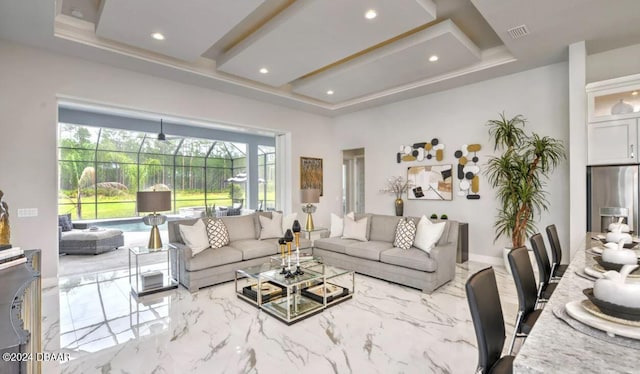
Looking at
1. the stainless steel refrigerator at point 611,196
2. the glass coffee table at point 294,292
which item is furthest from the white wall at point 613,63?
the glass coffee table at point 294,292

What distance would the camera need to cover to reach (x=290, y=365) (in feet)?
7.64

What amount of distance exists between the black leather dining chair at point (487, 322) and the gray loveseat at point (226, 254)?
343cm

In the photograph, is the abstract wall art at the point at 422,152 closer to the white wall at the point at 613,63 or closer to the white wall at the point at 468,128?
the white wall at the point at 468,128

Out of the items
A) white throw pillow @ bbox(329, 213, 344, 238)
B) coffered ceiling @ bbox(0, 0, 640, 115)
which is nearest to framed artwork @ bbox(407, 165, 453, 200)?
Answer: coffered ceiling @ bbox(0, 0, 640, 115)

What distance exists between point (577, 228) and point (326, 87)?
4.44 m

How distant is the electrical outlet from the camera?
13.0 feet

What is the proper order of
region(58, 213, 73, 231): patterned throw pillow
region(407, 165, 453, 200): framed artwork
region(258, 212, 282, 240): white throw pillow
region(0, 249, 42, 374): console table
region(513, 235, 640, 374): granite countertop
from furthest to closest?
region(58, 213, 73, 231): patterned throw pillow, region(407, 165, 453, 200): framed artwork, region(258, 212, 282, 240): white throw pillow, region(0, 249, 42, 374): console table, region(513, 235, 640, 374): granite countertop

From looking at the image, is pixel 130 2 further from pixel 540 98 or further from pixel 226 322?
pixel 540 98

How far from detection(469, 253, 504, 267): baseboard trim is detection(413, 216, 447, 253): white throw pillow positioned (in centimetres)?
166

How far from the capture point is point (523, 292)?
1.90 m

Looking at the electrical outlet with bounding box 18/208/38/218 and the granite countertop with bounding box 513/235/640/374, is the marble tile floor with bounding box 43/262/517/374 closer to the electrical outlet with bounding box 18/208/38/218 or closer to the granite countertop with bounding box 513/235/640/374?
the electrical outlet with bounding box 18/208/38/218

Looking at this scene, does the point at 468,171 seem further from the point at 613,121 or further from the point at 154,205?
the point at 154,205

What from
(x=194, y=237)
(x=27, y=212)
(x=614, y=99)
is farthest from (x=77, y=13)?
(x=614, y=99)

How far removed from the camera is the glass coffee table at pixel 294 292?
10.4 ft
